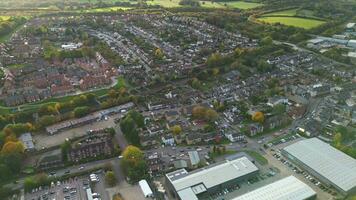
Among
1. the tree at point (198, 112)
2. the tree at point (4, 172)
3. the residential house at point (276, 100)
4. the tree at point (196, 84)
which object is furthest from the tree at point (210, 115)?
the tree at point (4, 172)

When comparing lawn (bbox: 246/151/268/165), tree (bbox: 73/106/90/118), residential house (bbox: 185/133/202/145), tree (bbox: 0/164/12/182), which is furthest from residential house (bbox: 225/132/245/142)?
tree (bbox: 0/164/12/182)

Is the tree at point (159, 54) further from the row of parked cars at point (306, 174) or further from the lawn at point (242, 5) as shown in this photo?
the lawn at point (242, 5)

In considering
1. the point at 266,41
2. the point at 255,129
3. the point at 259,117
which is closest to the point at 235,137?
the point at 255,129

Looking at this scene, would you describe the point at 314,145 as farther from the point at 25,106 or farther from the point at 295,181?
the point at 25,106

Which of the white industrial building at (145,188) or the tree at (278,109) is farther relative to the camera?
the tree at (278,109)

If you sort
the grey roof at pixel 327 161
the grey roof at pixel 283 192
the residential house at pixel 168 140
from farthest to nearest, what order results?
1. the residential house at pixel 168 140
2. the grey roof at pixel 327 161
3. the grey roof at pixel 283 192

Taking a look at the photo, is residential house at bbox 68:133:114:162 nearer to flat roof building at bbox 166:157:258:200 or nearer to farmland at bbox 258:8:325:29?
flat roof building at bbox 166:157:258:200
